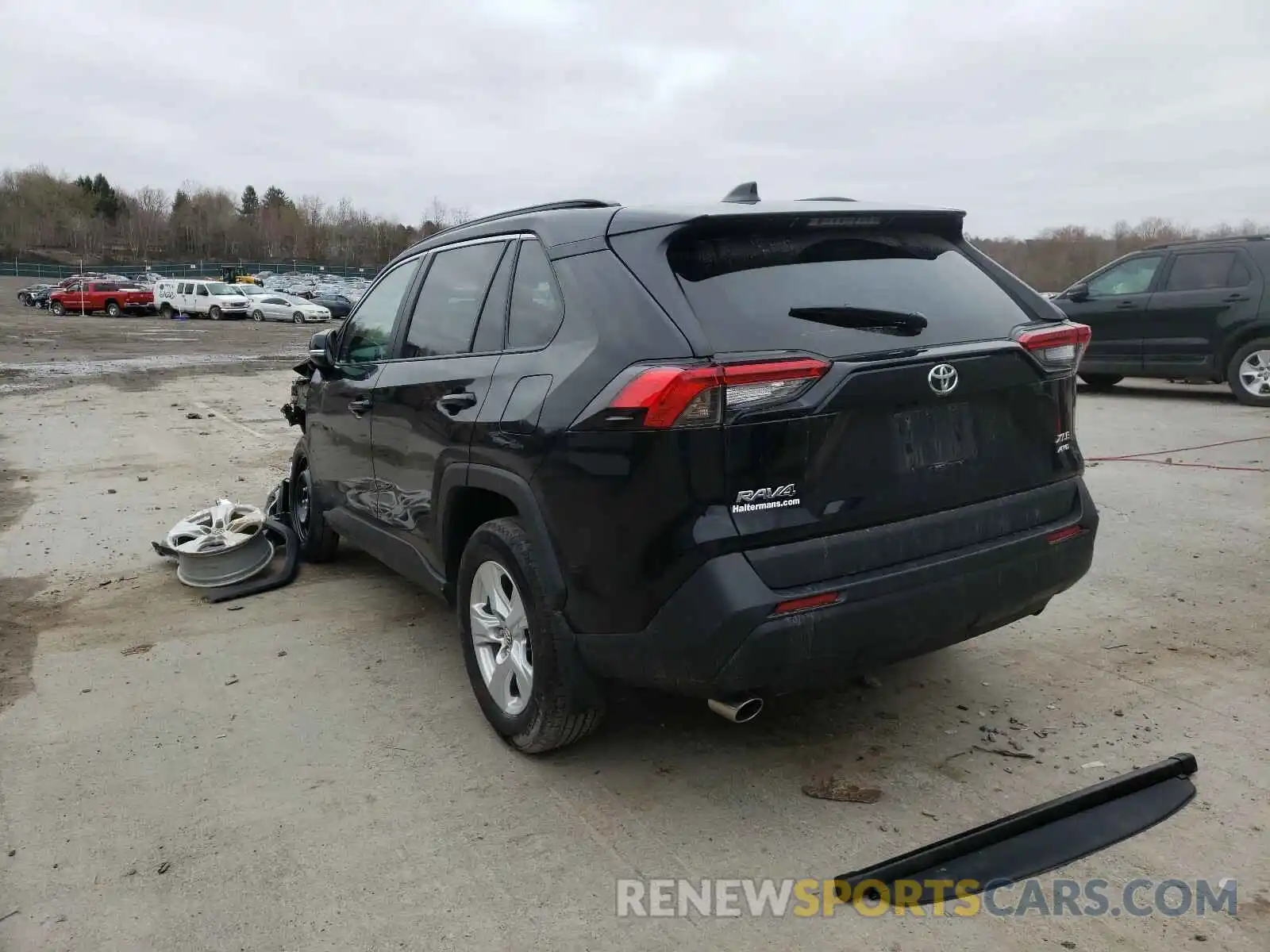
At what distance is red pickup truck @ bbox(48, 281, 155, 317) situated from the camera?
150ft

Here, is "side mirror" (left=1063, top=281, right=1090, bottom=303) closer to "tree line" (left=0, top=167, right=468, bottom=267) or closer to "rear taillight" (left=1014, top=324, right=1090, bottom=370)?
"rear taillight" (left=1014, top=324, right=1090, bottom=370)

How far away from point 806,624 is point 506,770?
4.24ft

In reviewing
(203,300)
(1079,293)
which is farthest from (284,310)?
(1079,293)

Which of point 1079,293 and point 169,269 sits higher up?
point 1079,293

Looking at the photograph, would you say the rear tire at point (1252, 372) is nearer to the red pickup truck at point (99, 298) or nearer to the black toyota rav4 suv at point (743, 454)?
the black toyota rav4 suv at point (743, 454)

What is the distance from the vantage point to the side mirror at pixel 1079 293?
42.3 ft

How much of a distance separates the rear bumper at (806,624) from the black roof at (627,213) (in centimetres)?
111

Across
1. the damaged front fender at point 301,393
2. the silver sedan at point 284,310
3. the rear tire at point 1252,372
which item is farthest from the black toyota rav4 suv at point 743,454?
the silver sedan at point 284,310

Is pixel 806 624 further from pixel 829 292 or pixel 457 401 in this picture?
pixel 457 401

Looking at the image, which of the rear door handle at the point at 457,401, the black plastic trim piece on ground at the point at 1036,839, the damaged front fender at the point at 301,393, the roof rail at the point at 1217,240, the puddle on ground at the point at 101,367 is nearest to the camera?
the black plastic trim piece on ground at the point at 1036,839

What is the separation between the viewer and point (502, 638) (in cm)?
357

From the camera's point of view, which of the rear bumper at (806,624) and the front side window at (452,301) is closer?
the rear bumper at (806,624)

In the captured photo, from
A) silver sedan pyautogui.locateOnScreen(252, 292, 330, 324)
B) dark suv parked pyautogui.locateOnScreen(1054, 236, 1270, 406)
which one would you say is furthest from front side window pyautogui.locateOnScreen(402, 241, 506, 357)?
silver sedan pyautogui.locateOnScreen(252, 292, 330, 324)

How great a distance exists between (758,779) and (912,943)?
88cm
